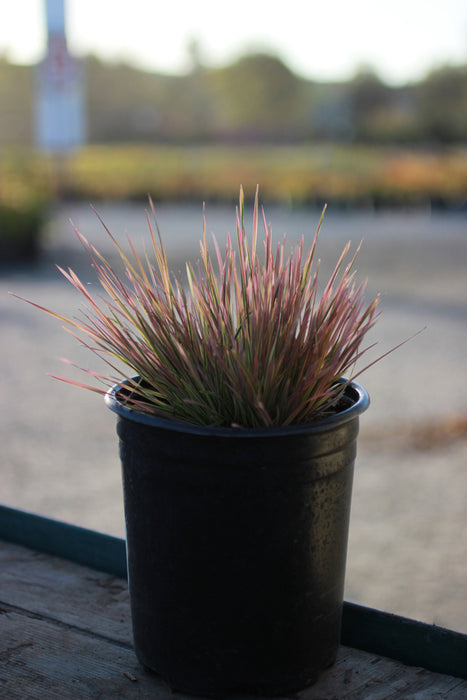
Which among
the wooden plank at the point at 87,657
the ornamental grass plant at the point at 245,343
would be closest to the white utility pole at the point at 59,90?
the wooden plank at the point at 87,657

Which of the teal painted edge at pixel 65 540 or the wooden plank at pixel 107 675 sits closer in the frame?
the wooden plank at pixel 107 675

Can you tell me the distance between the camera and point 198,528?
132 centimetres

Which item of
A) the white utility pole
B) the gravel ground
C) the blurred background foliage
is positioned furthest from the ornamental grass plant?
the white utility pole

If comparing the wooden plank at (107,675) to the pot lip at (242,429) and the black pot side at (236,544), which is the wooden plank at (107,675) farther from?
the pot lip at (242,429)

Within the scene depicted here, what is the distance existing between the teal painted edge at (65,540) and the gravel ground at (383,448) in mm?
723

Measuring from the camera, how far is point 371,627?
1530mm

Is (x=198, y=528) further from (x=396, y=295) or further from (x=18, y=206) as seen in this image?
(x=18, y=206)

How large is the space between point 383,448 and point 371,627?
213 centimetres

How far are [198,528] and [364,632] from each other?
46 centimetres

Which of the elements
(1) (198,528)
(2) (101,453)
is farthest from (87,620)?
(2) (101,453)

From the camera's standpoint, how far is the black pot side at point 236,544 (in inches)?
50.8

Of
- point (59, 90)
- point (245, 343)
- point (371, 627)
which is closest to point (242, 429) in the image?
point (245, 343)

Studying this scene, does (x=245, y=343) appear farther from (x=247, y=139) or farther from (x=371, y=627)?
(x=247, y=139)

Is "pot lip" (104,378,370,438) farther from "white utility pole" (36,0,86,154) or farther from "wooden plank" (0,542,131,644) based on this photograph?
"white utility pole" (36,0,86,154)
